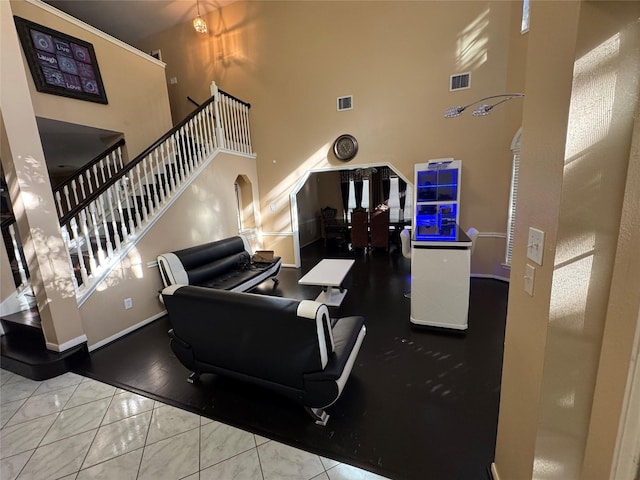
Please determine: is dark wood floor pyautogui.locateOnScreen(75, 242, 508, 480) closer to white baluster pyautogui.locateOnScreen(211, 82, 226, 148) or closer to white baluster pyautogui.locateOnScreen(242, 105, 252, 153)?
white baluster pyautogui.locateOnScreen(211, 82, 226, 148)

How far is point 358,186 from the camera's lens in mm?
8562

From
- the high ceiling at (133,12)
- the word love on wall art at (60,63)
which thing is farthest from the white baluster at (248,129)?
the word love on wall art at (60,63)

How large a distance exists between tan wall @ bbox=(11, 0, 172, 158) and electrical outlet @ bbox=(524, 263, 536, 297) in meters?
5.38

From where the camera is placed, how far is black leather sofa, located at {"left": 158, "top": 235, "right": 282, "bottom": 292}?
11.4ft

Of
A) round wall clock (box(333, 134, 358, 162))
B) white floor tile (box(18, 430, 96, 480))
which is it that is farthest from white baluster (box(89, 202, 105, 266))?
round wall clock (box(333, 134, 358, 162))

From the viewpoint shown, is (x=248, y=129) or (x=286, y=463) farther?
(x=248, y=129)

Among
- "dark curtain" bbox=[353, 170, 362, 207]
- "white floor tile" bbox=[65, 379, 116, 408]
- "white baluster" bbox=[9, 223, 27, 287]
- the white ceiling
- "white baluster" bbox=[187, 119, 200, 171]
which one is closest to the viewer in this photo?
"white floor tile" bbox=[65, 379, 116, 408]

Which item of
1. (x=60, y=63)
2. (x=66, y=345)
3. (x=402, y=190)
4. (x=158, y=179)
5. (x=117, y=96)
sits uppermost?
(x=60, y=63)

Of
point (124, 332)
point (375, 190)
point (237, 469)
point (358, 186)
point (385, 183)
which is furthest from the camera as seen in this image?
point (358, 186)

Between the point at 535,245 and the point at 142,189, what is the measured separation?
4.32 metres

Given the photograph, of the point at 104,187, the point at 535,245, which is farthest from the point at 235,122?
the point at 535,245

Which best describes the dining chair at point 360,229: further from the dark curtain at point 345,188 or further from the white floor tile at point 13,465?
the white floor tile at point 13,465

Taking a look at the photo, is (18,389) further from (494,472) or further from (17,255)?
(494,472)

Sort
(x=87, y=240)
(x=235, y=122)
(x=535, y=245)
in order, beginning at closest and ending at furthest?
(x=535, y=245) → (x=87, y=240) → (x=235, y=122)
